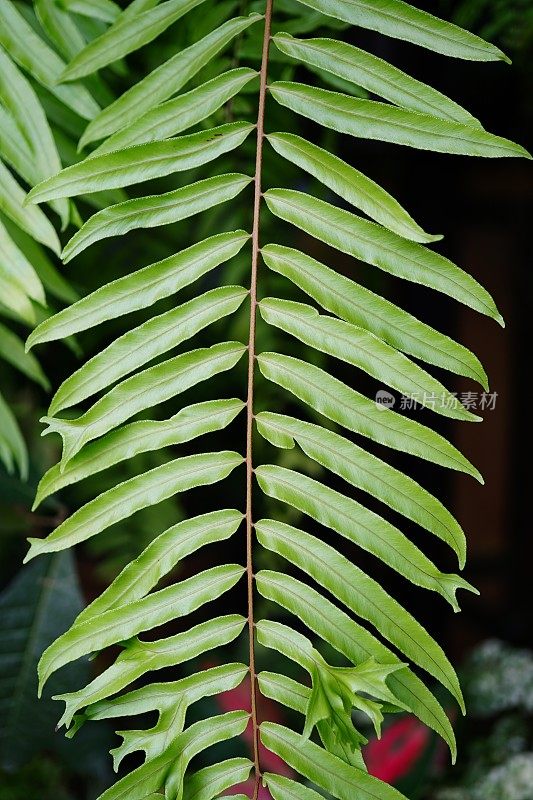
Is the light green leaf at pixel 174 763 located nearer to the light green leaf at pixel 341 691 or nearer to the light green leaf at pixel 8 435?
the light green leaf at pixel 341 691

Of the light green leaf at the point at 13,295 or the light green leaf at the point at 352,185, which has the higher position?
the light green leaf at the point at 352,185

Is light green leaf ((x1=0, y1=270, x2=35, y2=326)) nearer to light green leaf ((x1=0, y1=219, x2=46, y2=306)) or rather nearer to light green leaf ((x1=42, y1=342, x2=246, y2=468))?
light green leaf ((x1=0, y1=219, x2=46, y2=306))

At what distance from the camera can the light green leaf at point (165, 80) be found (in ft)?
2.32

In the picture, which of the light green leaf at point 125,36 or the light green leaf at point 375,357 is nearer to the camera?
the light green leaf at point 375,357

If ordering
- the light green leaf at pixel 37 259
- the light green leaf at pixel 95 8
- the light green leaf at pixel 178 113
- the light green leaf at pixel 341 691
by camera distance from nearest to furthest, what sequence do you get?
the light green leaf at pixel 341 691 → the light green leaf at pixel 178 113 → the light green leaf at pixel 95 8 → the light green leaf at pixel 37 259

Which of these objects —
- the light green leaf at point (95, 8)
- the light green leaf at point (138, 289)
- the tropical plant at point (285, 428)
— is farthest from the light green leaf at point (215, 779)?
the light green leaf at point (95, 8)

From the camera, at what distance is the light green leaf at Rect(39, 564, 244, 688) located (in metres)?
0.60

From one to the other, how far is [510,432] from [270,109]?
2.13 meters

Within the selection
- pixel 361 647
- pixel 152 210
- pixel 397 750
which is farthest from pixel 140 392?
pixel 397 750

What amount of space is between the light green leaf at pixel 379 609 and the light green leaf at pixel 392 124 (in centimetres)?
31

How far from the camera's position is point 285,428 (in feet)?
2.12

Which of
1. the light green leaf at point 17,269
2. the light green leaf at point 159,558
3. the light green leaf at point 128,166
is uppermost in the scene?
the light green leaf at point 128,166

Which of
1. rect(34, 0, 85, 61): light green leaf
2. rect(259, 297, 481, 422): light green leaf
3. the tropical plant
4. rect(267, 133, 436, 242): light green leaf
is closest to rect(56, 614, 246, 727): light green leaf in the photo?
the tropical plant

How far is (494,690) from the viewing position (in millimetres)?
1808
